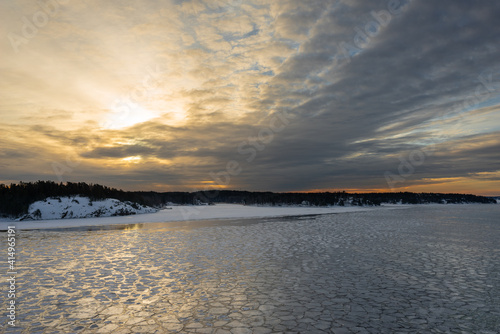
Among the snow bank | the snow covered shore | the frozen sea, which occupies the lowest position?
the frozen sea

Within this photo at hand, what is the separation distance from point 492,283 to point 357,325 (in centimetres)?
505

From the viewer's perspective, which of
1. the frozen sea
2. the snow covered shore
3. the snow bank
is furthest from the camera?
the snow bank

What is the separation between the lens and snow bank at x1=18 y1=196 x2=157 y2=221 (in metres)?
32.9

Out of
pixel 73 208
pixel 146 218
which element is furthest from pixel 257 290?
pixel 73 208

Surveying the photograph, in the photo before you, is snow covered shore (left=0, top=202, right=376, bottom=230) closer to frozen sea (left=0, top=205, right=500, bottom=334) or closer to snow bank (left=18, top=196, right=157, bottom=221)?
snow bank (left=18, top=196, right=157, bottom=221)

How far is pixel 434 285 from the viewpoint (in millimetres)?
7492

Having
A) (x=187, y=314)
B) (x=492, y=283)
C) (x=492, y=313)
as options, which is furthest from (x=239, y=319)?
(x=492, y=283)

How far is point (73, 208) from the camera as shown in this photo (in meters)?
35.2

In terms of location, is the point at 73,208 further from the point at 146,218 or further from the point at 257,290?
the point at 257,290

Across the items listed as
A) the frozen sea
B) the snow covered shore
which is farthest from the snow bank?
the frozen sea

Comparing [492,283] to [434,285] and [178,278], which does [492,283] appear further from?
[178,278]

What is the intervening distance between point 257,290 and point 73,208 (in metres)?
35.2

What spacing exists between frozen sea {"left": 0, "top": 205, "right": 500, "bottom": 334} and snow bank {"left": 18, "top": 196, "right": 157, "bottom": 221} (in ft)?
79.0

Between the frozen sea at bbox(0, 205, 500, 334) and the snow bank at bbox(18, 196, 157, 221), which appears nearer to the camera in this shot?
the frozen sea at bbox(0, 205, 500, 334)
